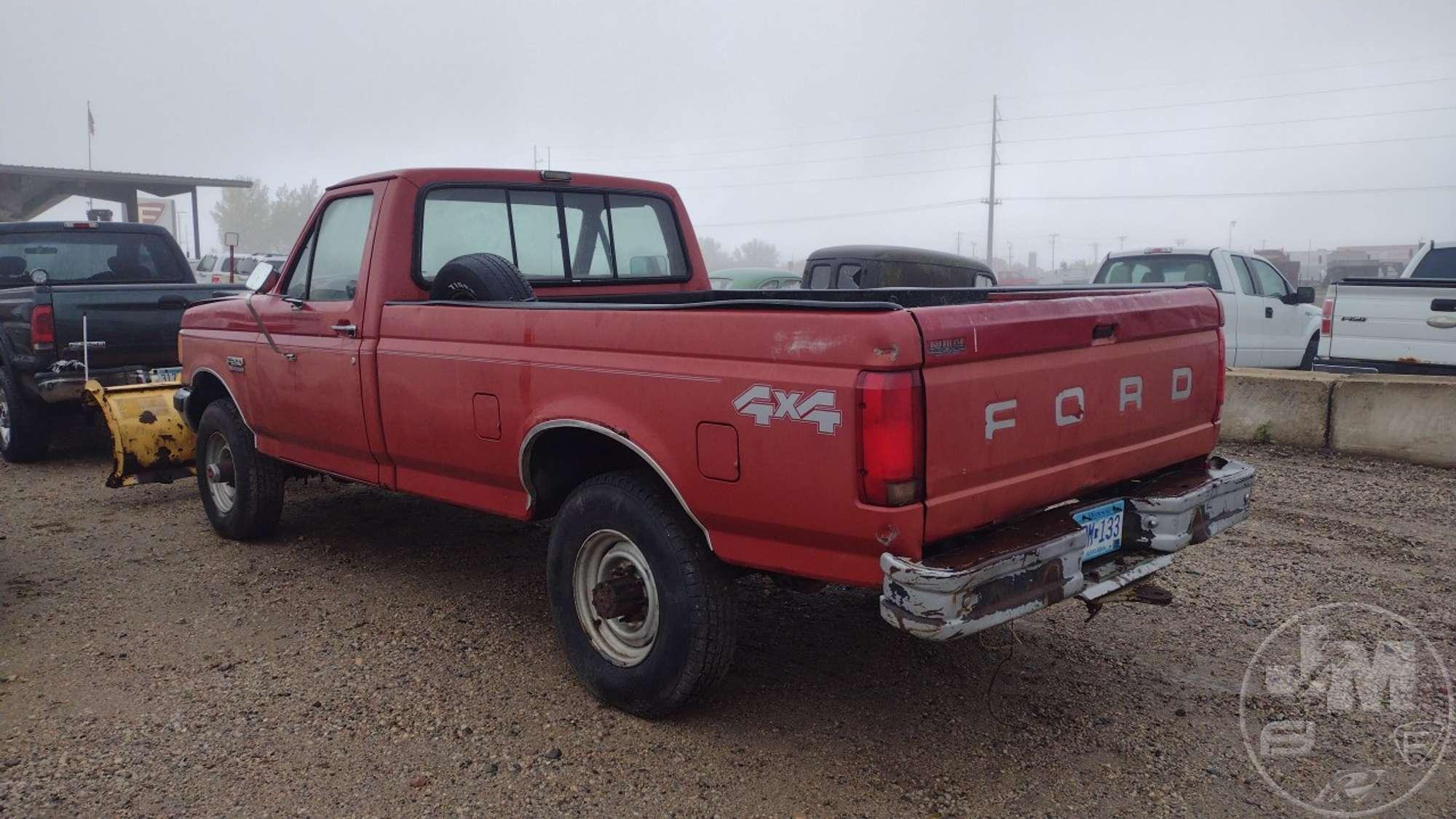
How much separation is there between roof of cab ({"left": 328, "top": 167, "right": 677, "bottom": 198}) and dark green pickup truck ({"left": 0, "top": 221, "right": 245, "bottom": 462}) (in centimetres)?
327

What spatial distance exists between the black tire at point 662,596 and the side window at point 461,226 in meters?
1.59

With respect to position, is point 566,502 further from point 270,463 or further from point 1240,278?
point 1240,278

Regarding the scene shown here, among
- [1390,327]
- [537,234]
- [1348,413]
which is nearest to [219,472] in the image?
[537,234]

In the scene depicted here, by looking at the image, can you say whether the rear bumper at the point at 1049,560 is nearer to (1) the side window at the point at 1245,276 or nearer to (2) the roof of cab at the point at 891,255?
(2) the roof of cab at the point at 891,255

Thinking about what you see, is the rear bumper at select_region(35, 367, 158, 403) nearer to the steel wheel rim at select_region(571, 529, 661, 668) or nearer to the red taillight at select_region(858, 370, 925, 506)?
the steel wheel rim at select_region(571, 529, 661, 668)

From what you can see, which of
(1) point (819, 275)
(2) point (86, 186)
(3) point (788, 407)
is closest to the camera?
(3) point (788, 407)

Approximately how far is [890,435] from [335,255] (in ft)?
11.0

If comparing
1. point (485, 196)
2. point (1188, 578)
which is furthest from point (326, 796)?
point (1188, 578)

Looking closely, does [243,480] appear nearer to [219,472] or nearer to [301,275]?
[219,472]

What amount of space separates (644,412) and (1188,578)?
3.09m

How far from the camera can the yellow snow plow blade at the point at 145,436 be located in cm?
628

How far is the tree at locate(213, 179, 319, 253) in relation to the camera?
10300cm

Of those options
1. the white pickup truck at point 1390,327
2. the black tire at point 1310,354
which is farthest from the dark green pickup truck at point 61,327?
the black tire at point 1310,354

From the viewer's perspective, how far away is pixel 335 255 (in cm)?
495
